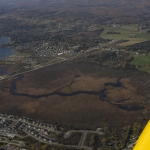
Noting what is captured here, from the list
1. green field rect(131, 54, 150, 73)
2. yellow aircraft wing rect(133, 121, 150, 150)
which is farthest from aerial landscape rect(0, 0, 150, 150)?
yellow aircraft wing rect(133, 121, 150, 150)

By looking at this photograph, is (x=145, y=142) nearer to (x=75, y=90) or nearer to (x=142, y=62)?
(x=75, y=90)

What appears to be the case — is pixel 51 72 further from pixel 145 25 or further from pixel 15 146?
pixel 145 25

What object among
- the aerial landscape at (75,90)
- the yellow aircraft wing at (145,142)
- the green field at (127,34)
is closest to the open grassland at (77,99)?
the aerial landscape at (75,90)

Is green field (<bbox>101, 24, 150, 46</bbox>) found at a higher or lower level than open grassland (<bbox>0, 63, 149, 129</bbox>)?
higher

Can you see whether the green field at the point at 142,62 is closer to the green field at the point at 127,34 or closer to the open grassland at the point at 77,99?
the open grassland at the point at 77,99

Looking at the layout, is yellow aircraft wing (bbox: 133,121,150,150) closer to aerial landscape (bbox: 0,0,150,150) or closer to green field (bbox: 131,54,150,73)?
aerial landscape (bbox: 0,0,150,150)

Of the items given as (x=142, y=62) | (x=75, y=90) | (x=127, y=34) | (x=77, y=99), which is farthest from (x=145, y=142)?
(x=127, y=34)

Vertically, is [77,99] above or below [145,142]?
below
